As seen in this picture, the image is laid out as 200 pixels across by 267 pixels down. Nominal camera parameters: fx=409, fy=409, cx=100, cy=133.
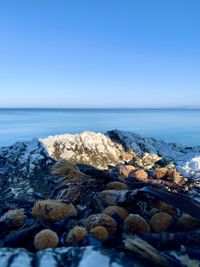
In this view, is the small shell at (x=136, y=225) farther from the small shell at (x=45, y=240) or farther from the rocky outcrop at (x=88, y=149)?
the rocky outcrop at (x=88, y=149)

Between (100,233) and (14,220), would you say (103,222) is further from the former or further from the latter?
(14,220)

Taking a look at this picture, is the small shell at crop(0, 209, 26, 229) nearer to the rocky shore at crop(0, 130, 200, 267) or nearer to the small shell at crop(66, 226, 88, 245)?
the rocky shore at crop(0, 130, 200, 267)

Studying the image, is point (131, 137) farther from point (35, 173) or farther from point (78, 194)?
point (78, 194)

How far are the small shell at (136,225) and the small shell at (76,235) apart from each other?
1.08 feet

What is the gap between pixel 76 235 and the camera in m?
2.99

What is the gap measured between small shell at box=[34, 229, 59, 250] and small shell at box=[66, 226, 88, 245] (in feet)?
0.31

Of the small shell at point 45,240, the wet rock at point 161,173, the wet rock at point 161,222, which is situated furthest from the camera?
the wet rock at point 161,173

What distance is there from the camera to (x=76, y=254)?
271 centimetres

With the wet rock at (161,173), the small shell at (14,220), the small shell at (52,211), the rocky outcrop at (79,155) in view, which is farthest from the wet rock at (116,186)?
the rocky outcrop at (79,155)

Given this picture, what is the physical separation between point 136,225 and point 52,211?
0.72 m

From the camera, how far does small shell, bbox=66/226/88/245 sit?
2.95 meters

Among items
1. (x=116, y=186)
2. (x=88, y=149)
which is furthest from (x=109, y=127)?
(x=116, y=186)

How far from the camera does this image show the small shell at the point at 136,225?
3.07m

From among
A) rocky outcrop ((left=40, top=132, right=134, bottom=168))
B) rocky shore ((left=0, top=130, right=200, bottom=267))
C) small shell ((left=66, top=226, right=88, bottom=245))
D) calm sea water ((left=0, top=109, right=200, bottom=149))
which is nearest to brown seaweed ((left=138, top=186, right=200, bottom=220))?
rocky shore ((left=0, top=130, right=200, bottom=267))
